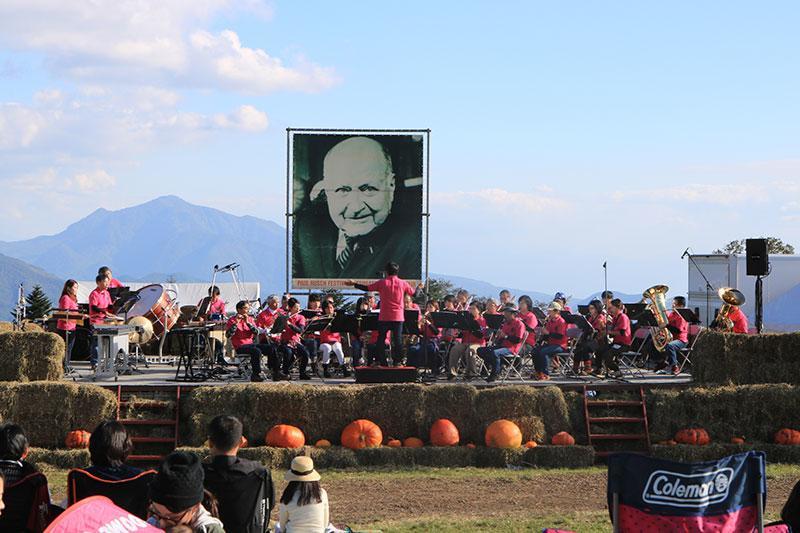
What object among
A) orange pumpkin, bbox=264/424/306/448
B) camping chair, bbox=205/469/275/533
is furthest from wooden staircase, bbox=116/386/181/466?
camping chair, bbox=205/469/275/533

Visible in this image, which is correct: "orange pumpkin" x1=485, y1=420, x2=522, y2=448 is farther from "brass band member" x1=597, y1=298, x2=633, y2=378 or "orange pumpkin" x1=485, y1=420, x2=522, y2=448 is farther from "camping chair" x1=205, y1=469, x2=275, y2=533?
"camping chair" x1=205, y1=469, x2=275, y2=533

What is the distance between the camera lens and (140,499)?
6305 millimetres

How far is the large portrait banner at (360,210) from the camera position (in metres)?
25.6

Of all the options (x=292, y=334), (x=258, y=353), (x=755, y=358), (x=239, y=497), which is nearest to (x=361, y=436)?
(x=258, y=353)

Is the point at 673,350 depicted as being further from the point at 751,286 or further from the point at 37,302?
the point at 37,302

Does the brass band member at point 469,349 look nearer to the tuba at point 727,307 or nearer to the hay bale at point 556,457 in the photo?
the hay bale at point 556,457

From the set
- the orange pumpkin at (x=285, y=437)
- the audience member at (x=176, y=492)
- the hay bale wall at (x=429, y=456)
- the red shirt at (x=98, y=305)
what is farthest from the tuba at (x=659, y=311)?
the audience member at (x=176, y=492)

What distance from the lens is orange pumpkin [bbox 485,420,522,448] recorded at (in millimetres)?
16438

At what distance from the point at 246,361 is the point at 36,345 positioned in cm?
437

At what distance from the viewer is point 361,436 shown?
53.9ft

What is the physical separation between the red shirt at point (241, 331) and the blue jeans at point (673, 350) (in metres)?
8.13

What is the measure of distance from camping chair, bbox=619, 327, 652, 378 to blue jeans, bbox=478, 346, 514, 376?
2.83 meters

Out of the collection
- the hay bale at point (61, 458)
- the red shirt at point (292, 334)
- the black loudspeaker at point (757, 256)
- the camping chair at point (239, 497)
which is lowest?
the hay bale at point (61, 458)

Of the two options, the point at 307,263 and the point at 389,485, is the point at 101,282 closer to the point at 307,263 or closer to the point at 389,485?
the point at 307,263
